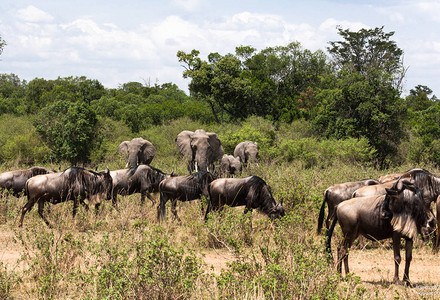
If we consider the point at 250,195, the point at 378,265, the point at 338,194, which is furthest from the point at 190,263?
the point at 338,194

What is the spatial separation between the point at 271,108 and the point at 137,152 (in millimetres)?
18510

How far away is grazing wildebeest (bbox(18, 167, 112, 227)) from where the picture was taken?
409 inches

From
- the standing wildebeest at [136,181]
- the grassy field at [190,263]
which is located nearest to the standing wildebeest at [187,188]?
the grassy field at [190,263]

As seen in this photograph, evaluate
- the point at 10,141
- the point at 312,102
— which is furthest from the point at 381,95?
the point at 10,141

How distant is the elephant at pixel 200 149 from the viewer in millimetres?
16922

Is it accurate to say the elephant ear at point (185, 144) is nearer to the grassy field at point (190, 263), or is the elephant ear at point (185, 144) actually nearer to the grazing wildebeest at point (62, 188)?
the grassy field at point (190, 263)

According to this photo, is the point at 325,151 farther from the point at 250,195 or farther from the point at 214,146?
the point at 250,195

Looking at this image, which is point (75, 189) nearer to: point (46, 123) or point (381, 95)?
point (46, 123)

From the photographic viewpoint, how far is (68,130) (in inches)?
945

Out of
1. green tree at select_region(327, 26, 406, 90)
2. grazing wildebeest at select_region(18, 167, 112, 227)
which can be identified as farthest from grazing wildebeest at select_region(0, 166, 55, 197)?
green tree at select_region(327, 26, 406, 90)

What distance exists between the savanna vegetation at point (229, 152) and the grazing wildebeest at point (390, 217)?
60cm

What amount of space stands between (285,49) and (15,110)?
23386mm

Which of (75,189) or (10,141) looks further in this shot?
(10,141)

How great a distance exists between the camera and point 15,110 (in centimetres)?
3788
